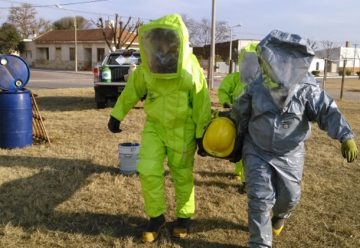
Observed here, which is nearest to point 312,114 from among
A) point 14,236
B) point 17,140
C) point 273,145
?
point 273,145

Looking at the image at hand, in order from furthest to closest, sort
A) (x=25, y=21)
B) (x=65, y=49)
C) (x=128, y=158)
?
(x=25, y=21), (x=65, y=49), (x=128, y=158)

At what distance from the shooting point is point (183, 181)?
4105 millimetres

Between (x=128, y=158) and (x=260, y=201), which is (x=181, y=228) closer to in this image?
(x=260, y=201)

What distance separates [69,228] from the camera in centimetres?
422

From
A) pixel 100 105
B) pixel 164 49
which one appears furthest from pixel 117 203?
pixel 100 105

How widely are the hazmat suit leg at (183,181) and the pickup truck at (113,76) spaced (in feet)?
28.8

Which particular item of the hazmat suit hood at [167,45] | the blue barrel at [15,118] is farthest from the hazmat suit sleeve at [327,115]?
the blue barrel at [15,118]

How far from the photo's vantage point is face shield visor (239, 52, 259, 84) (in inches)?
205

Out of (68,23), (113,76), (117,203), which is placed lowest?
(117,203)

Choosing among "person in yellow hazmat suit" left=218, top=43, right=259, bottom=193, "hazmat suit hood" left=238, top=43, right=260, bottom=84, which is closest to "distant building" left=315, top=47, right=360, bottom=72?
"person in yellow hazmat suit" left=218, top=43, right=259, bottom=193

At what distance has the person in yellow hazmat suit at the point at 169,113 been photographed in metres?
3.88

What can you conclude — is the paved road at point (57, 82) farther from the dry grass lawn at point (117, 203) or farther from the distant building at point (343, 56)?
the distant building at point (343, 56)

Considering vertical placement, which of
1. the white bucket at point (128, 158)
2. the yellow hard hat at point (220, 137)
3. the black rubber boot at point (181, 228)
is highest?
the yellow hard hat at point (220, 137)

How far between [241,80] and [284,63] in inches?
78.1
